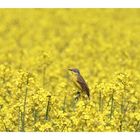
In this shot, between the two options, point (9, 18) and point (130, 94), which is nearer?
point (130, 94)

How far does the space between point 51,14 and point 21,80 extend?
8479 millimetres

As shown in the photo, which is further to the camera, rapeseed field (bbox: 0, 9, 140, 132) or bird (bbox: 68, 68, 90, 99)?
bird (bbox: 68, 68, 90, 99)

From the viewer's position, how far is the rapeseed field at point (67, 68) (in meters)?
9.55

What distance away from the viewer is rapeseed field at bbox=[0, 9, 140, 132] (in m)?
9.55

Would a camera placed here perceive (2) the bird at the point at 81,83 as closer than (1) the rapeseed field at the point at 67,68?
No

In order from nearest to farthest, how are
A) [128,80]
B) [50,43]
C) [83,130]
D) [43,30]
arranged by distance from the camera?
[83,130], [128,80], [50,43], [43,30]

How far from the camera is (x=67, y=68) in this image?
1243cm

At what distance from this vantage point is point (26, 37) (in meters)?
16.0

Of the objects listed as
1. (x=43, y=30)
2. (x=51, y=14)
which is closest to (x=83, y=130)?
(x=43, y=30)

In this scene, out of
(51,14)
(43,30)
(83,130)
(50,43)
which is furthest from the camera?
(51,14)

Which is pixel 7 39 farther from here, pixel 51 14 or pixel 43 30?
pixel 51 14

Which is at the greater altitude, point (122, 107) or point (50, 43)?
point (50, 43)

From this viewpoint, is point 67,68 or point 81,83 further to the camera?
point 67,68
